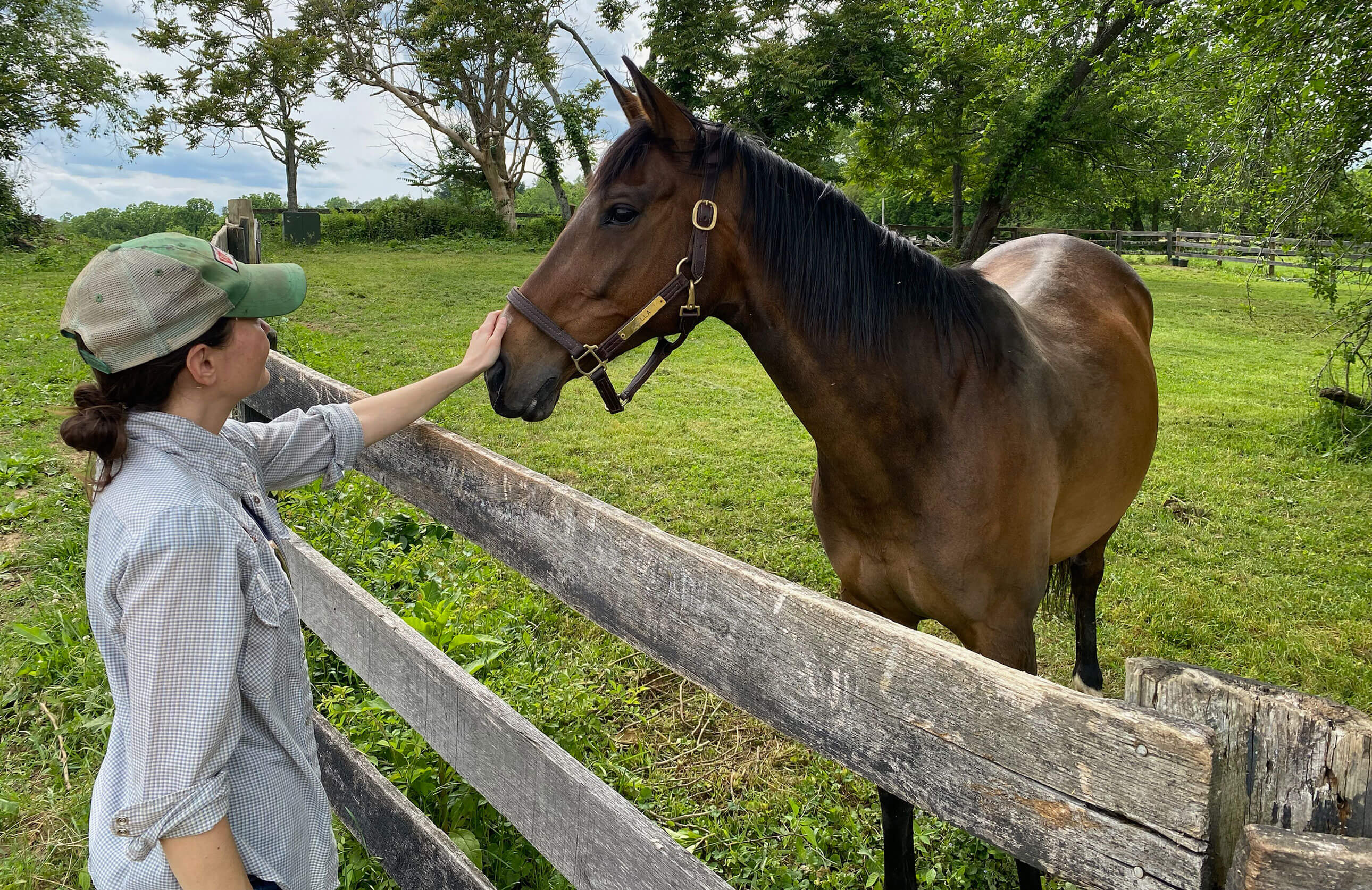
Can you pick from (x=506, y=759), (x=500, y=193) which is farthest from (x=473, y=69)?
(x=506, y=759)

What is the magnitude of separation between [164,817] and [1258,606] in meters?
5.13

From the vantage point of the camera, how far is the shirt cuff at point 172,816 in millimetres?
1074

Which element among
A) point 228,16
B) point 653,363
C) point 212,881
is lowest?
point 212,881

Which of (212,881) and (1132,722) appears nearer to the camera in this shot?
(1132,722)

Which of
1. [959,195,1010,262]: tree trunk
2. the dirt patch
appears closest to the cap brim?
the dirt patch

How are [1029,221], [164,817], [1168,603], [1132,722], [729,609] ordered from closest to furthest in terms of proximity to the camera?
[1132,722]
[164,817]
[729,609]
[1168,603]
[1029,221]

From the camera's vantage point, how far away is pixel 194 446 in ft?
4.26

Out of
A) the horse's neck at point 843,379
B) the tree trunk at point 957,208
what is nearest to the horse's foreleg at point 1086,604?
the horse's neck at point 843,379

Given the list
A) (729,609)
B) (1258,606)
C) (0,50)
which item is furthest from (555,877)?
(0,50)

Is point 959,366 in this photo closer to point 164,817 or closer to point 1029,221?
point 164,817

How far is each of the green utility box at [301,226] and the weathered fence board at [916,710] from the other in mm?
26286

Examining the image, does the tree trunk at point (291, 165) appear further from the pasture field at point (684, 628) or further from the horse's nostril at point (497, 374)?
the horse's nostril at point (497, 374)

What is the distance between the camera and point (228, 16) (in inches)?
997

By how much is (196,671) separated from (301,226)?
26787 mm
